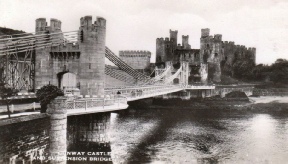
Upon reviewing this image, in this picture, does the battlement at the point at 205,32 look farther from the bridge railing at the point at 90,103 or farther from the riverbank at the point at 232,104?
the bridge railing at the point at 90,103

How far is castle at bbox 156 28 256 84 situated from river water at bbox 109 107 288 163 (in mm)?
20212

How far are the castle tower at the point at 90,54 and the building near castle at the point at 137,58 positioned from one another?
4365 cm

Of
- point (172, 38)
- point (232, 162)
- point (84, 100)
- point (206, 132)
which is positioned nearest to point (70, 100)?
point (84, 100)

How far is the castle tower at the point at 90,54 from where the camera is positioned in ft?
59.6

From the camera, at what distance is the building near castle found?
62.5 m

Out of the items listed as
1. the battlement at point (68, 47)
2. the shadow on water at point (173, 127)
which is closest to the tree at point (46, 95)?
the battlement at point (68, 47)

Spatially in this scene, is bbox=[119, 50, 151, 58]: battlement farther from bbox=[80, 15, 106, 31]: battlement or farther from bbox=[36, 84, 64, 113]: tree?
bbox=[36, 84, 64, 113]: tree

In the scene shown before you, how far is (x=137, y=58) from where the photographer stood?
6278 cm

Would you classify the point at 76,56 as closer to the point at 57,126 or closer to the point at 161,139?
the point at 57,126

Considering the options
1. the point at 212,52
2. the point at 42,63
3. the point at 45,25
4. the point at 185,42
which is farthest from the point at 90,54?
the point at 185,42

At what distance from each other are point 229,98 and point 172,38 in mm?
20766

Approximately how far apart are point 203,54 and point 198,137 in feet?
128

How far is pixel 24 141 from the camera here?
10.7 m

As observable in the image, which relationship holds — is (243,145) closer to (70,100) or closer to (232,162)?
(232,162)
